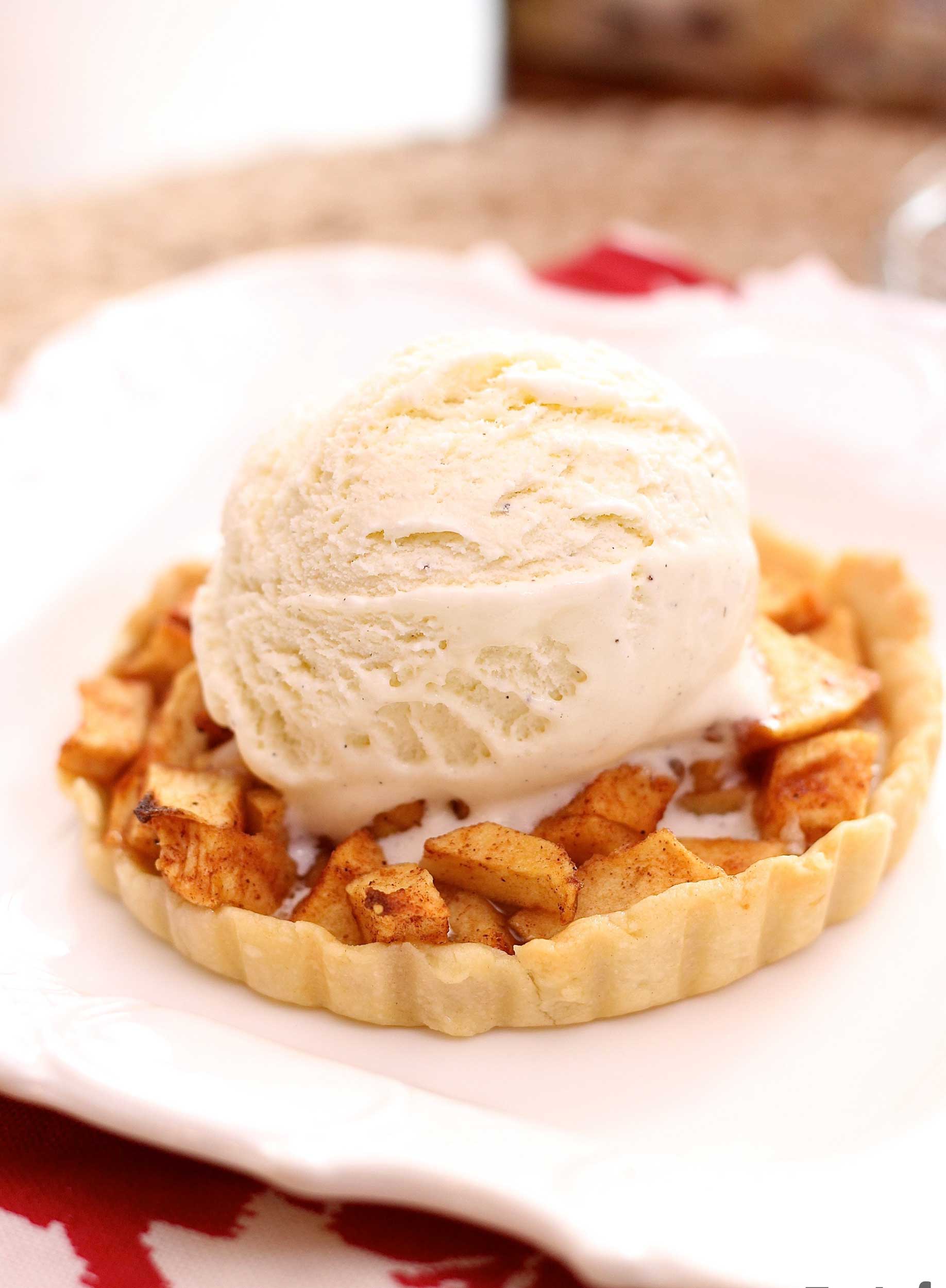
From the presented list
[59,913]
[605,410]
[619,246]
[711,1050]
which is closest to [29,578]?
[59,913]

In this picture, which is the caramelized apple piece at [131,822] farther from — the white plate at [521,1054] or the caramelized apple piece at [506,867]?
the caramelized apple piece at [506,867]

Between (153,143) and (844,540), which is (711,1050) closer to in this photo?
(844,540)

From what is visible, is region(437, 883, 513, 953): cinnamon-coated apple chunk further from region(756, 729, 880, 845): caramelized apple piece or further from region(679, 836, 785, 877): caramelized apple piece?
region(756, 729, 880, 845): caramelized apple piece

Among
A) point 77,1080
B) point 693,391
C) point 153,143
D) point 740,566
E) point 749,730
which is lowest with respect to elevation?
point 77,1080

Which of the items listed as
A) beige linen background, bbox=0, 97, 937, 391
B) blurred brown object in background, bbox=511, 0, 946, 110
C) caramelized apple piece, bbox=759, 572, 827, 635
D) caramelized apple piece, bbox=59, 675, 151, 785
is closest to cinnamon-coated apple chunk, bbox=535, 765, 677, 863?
caramelized apple piece, bbox=759, 572, 827, 635

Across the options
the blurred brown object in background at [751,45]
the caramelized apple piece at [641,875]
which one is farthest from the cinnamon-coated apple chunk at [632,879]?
the blurred brown object in background at [751,45]

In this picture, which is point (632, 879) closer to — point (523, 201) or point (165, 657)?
point (165, 657)
